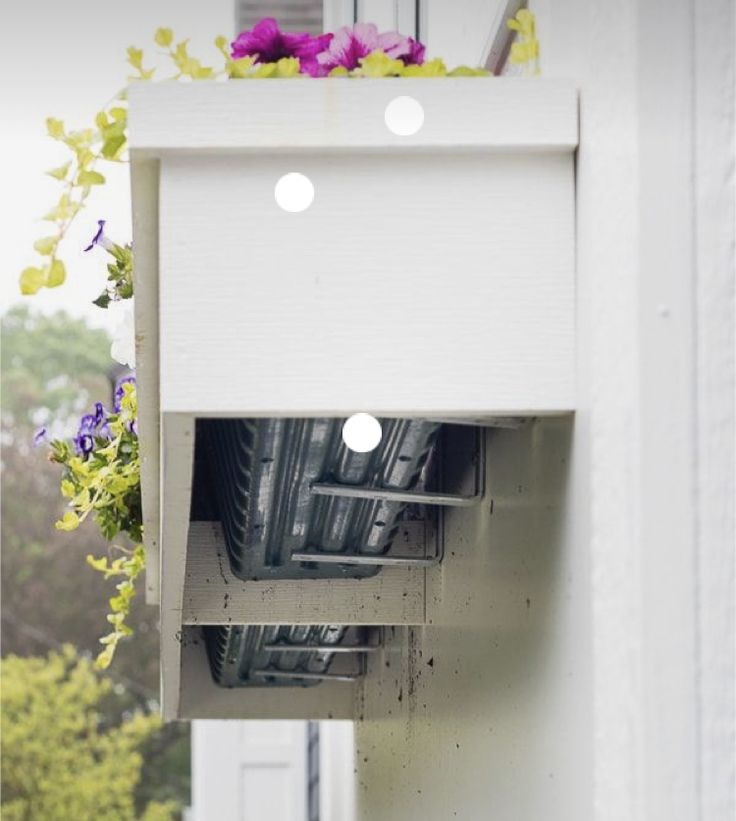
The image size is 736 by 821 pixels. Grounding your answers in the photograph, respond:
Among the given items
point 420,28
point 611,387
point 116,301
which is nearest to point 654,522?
point 611,387

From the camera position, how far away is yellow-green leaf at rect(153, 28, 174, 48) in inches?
54.9

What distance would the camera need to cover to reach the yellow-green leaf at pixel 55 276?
54.1 inches

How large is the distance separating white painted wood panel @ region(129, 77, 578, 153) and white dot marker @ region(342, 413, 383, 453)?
11.7 inches

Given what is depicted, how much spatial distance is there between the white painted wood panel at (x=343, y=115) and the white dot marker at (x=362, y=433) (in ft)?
0.97

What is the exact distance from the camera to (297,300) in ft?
4.23

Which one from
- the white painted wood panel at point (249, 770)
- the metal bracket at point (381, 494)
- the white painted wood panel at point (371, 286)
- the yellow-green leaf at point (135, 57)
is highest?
the yellow-green leaf at point (135, 57)

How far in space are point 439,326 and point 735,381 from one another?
0.24 metres

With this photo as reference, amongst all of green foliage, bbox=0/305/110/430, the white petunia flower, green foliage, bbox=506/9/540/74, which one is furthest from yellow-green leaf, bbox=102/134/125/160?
green foliage, bbox=0/305/110/430

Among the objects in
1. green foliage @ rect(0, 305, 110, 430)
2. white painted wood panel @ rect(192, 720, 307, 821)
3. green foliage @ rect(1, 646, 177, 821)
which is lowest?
green foliage @ rect(1, 646, 177, 821)

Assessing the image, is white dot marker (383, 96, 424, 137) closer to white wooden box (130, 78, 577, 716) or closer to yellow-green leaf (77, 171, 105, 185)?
white wooden box (130, 78, 577, 716)

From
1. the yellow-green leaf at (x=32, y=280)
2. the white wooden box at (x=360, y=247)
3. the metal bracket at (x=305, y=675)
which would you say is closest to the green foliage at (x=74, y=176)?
the yellow-green leaf at (x=32, y=280)

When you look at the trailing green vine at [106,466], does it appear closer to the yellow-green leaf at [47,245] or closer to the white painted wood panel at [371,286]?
the yellow-green leaf at [47,245]

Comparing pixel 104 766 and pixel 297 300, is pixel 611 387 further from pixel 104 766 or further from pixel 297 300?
pixel 104 766

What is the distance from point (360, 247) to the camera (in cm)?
130
